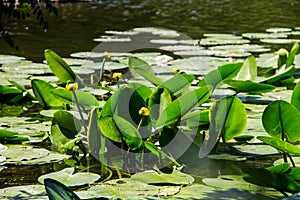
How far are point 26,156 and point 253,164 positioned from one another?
674 millimetres

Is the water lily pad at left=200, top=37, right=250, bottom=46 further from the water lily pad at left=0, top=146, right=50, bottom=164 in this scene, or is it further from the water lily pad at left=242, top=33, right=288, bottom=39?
the water lily pad at left=0, top=146, right=50, bottom=164

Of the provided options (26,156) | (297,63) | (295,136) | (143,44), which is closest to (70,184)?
(26,156)

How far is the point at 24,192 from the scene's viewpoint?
175 centimetres

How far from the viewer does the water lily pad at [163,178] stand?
1.83 meters

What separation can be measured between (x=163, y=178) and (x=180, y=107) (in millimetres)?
281

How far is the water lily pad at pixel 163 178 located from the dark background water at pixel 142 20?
2194mm

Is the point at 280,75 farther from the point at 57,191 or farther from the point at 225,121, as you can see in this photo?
the point at 57,191

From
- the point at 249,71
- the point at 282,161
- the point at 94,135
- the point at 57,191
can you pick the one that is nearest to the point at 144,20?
the point at 249,71

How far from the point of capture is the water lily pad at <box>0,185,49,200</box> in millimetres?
1719

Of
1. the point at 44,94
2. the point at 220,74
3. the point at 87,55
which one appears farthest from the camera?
the point at 87,55

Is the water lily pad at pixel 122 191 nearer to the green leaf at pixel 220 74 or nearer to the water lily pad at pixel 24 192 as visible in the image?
the water lily pad at pixel 24 192

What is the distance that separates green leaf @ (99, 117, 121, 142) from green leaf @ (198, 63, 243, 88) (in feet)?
1.29

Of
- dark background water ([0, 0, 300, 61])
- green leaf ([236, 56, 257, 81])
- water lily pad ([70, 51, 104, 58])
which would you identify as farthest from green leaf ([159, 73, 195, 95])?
dark background water ([0, 0, 300, 61])

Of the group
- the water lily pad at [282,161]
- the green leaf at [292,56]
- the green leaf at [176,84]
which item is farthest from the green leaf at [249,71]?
the water lily pad at [282,161]
